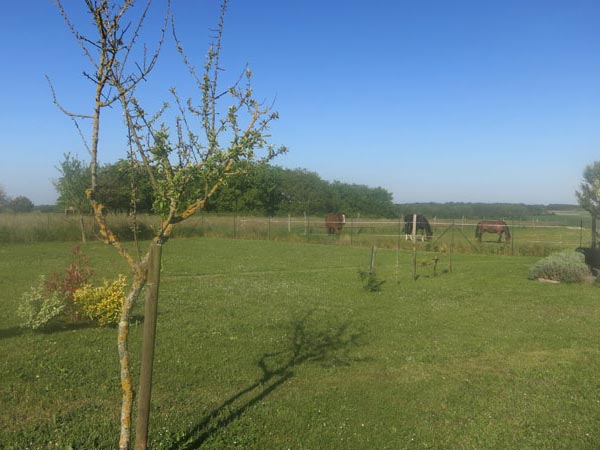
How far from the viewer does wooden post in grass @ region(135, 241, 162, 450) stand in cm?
312

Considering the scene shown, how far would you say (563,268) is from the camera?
1361 centimetres

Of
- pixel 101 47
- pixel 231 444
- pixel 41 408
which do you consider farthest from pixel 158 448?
pixel 101 47

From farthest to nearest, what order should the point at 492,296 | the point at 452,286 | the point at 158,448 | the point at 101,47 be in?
1. the point at 452,286
2. the point at 492,296
3. the point at 158,448
4. the point at 101,47

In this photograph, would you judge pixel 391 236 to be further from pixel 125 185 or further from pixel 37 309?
pixel 125 185

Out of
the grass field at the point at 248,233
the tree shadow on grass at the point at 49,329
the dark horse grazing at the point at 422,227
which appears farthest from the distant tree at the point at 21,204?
the tree shadow on grass at the point at 49,329

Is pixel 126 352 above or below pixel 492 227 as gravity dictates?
above

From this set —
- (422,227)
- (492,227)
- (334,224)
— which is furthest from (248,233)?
(492,227)

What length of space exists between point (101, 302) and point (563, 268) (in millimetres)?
11568

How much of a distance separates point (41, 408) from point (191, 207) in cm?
264

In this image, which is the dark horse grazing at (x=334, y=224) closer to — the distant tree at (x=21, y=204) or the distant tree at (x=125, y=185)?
the distant tree at (x=21, y=204)

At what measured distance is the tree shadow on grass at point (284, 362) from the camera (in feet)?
13.6

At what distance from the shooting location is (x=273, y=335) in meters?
7.36

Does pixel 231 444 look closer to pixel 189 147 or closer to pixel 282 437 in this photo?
pixel 282 437

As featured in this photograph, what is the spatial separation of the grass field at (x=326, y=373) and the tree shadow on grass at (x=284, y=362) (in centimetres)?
2
